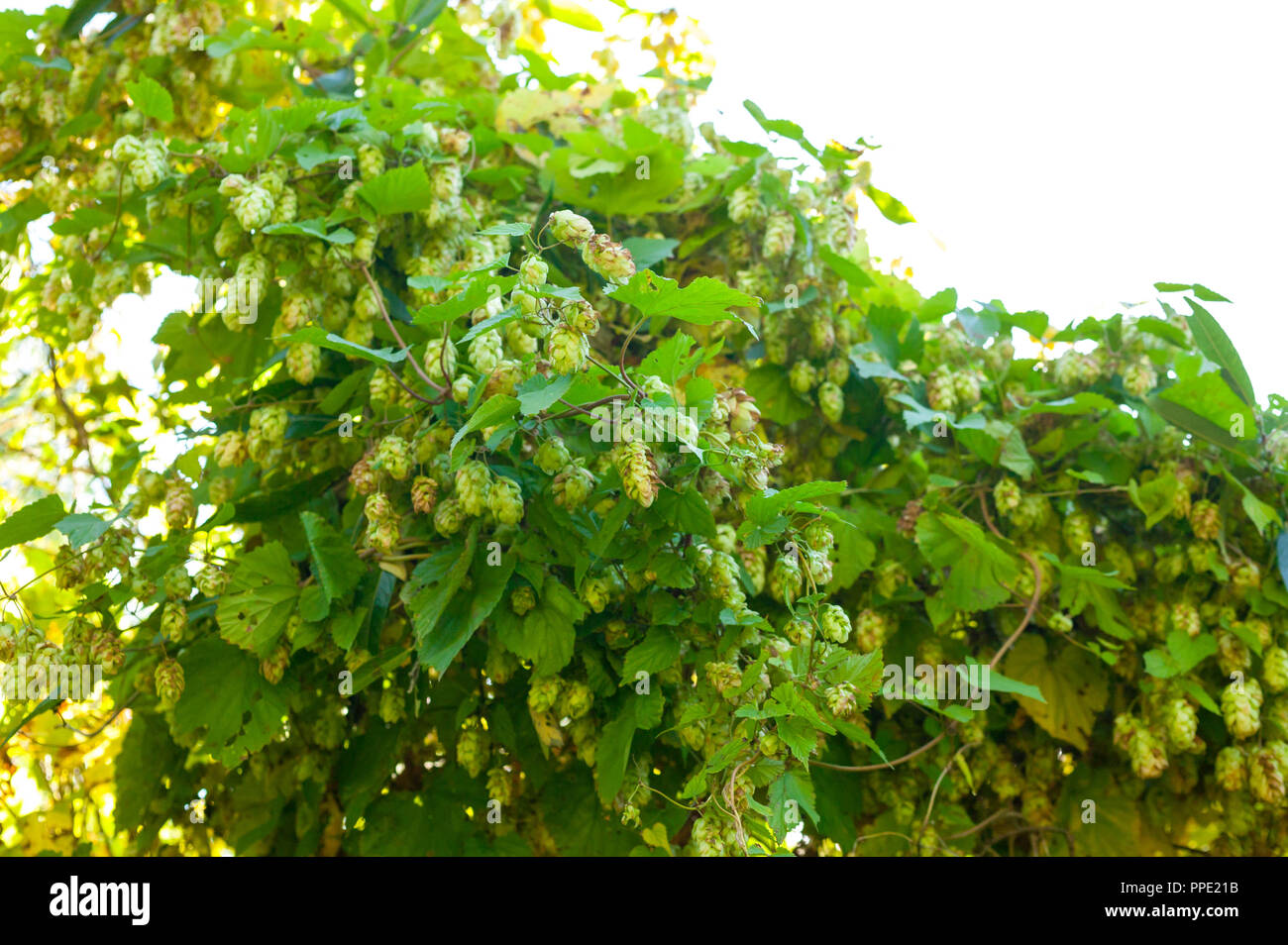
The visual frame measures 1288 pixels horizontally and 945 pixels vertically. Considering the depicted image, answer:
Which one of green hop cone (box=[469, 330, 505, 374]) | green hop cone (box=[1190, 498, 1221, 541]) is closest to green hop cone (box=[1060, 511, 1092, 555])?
green hop cone (box=[1190, 498, 1221, 541])

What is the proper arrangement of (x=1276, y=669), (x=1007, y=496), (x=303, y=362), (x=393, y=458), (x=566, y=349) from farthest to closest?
(x=1007, y=496), (x=1276, y=669), (x=303, y=362), (x=393, y=458), (x=566, y=349)

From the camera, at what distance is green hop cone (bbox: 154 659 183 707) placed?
124 cm

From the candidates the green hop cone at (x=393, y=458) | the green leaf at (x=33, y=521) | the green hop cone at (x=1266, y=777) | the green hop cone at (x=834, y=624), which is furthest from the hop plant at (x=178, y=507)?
the green hop cone at (x=1266, y=777)

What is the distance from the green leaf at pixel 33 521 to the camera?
50.0 inches

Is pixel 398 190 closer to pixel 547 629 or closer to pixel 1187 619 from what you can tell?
pixel 547 629

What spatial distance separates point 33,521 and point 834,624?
3.28 feet

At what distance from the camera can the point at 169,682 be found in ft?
4.07

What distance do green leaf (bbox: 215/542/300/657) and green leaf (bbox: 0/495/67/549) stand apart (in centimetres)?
25

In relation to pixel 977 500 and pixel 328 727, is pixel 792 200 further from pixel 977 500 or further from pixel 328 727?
pixel 328 727

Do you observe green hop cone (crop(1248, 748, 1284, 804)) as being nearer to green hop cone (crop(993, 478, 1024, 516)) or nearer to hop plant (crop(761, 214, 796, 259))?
green hop cone (crop(993, 478, 1024, 516))

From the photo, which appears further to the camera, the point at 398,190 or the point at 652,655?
the point at 398,190

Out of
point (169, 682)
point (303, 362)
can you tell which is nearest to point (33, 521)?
point (169, 682)

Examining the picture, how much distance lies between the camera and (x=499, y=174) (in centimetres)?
158

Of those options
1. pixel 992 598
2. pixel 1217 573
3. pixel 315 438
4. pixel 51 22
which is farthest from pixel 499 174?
pixel 1217 573
